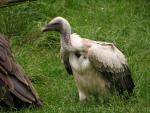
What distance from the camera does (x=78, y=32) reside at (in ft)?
36.0

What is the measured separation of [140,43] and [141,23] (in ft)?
3.47

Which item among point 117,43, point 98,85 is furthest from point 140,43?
point 98,85

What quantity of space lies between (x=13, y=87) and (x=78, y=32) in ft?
11.3

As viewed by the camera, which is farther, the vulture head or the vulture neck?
the vulture head

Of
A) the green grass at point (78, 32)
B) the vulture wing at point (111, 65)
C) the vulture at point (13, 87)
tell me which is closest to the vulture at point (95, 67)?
the vulture wing at point (111, 65)

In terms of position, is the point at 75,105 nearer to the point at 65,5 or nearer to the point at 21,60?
the point at 21,60

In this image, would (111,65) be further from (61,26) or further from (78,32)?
(78,32)

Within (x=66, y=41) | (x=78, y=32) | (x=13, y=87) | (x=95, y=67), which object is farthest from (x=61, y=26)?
(x=78, y=32)

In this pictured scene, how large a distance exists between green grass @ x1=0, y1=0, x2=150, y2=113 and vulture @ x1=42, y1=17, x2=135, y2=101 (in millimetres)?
158

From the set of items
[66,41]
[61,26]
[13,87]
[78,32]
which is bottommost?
[78,32]

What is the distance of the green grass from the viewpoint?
26.1 feet

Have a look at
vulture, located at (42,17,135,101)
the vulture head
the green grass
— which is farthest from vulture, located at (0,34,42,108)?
the vulture head

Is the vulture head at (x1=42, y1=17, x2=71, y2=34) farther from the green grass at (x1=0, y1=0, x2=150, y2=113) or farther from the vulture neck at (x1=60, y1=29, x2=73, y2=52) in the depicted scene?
the green grass at (x1=0, y1=0, x2=150, y2=113)

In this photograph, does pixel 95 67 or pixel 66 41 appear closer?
pixel 95 67
